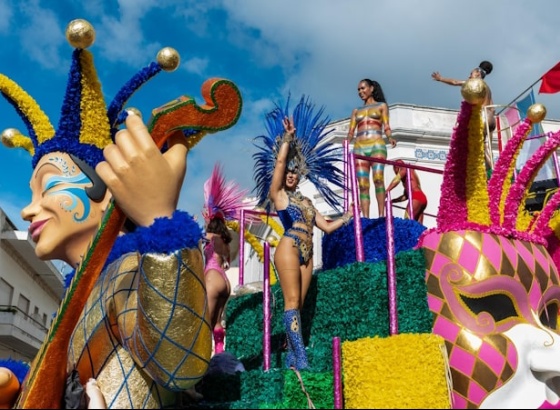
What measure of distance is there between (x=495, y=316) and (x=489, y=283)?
19 centimetres

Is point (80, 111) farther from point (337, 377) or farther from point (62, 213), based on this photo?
point (337, 377)

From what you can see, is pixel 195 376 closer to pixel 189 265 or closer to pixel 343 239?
pixel 189 265

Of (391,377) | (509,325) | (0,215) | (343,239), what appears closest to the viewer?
(391,377)

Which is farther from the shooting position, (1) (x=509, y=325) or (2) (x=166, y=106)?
(1) (x=509, y=325)

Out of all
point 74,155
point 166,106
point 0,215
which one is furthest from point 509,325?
point 0,215

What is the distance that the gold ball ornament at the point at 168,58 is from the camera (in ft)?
9.24

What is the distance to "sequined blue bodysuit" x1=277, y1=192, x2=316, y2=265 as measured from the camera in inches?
145

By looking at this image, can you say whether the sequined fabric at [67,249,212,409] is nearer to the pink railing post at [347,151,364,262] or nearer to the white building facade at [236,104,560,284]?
the pink railing post at [347,151,364,262]

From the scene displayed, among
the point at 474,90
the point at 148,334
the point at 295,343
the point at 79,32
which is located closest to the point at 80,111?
the point at 79,32

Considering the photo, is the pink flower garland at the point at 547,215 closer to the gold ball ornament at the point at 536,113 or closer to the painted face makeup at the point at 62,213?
the gold ball ornament at the point at 536,113

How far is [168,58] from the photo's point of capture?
2.82m

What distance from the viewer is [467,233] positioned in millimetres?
3393

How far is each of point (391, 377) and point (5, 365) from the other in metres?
1.89

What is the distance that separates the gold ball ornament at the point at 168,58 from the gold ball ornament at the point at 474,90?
1.41 meters
